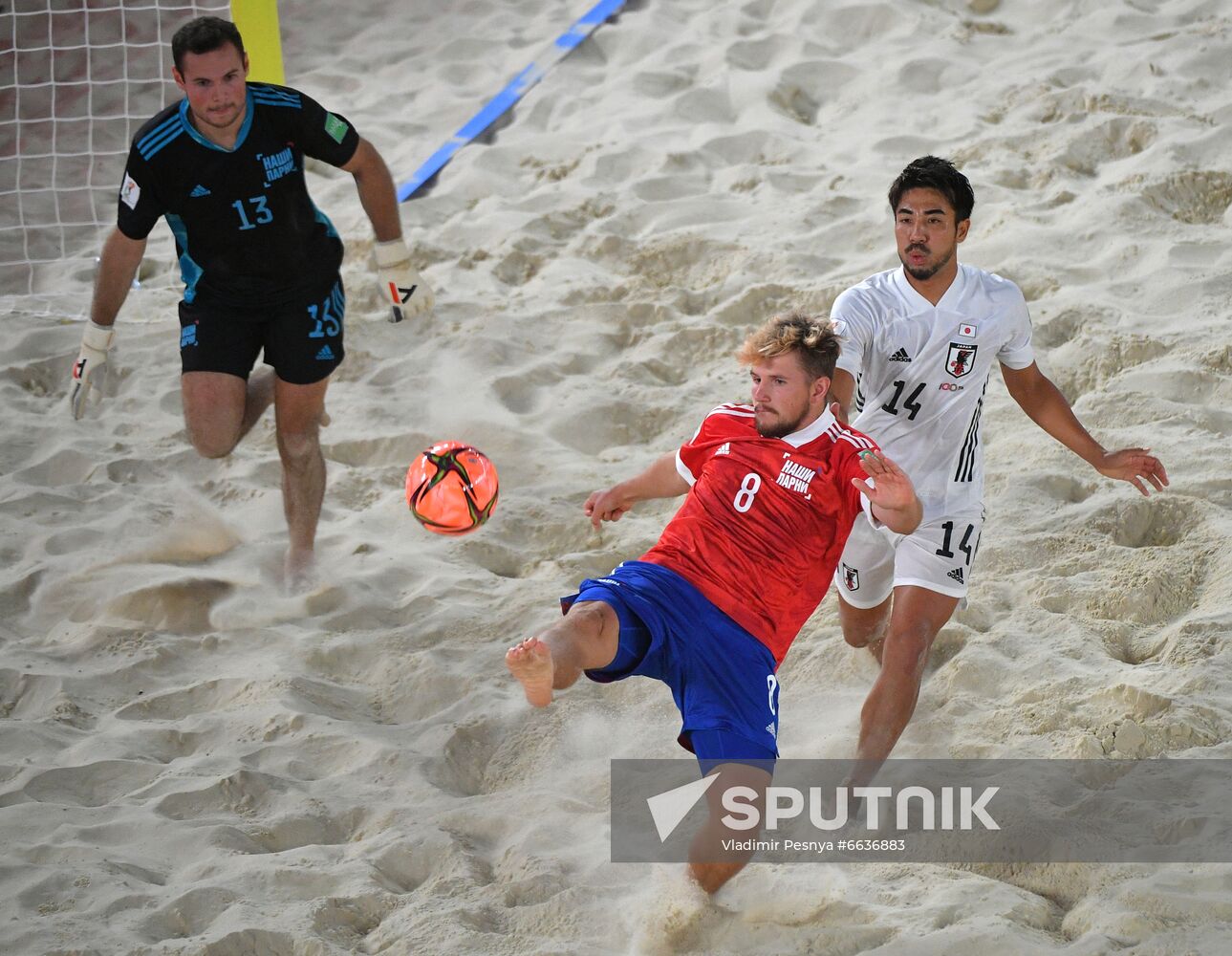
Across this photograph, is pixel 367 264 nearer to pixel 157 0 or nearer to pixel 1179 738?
pixel 157 0

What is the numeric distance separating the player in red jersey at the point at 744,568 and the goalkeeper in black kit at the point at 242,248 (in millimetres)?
1533

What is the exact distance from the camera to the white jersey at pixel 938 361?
11.2 ft

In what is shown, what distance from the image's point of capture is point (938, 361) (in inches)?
135

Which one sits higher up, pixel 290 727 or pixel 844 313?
pixel 844 313

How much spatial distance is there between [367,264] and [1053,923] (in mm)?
4241

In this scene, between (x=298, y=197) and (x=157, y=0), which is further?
(x=157, y=0)

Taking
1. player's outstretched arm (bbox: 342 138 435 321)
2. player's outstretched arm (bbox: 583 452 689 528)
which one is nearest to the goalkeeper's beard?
player's outstretched arm (bbox: 342 138 435 321)

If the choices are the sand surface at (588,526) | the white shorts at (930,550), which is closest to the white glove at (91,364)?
the sand surface at (588,526)

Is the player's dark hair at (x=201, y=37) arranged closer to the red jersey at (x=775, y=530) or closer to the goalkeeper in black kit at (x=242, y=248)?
the goalkeeper in black kit at (x=242, y=248)

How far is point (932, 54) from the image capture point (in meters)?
6.62

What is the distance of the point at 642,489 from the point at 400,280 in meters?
1.54

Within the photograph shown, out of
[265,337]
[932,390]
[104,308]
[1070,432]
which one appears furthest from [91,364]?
[1070,432]

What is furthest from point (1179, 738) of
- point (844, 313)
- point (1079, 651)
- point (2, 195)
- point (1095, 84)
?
point (2, 195)

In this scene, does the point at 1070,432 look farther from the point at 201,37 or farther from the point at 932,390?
the point at 201,37
